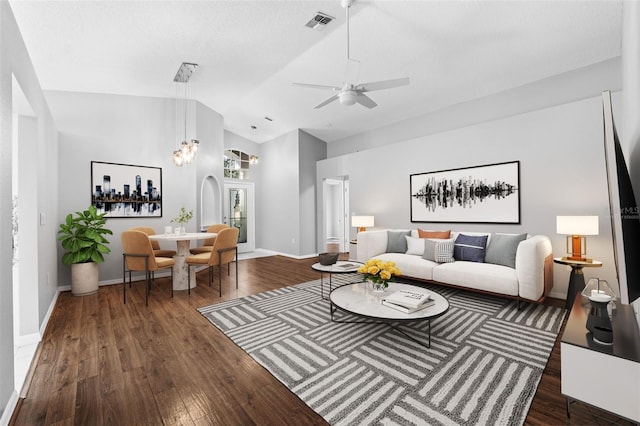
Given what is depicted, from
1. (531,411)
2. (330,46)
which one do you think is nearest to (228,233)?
(330,46)

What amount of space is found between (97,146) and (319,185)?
15.1 feet

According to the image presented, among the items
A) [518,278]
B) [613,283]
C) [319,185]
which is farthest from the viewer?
[319,185]

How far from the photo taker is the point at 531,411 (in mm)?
1631

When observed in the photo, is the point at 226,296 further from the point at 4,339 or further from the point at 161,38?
the point at 161,38

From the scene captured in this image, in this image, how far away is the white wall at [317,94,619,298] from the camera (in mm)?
3490

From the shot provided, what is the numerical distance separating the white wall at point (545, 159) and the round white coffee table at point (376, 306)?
2418mm

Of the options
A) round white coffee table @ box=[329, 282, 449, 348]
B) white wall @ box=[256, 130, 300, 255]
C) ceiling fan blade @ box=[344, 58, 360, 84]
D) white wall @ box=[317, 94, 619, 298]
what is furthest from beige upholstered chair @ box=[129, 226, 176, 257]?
white wall @ box=[317, 94, 619, 298]

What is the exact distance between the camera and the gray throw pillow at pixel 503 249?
3637 mm

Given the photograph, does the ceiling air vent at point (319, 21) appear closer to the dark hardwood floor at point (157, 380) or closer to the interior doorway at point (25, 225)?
the interior doorway at point (25, 225)

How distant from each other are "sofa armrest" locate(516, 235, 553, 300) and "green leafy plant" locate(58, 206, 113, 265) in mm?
5270

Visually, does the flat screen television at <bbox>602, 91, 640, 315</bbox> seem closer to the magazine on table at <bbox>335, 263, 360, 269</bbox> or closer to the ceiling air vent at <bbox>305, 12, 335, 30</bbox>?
the magazine on table at <bbox>335, 263, 360, 269</bbox>

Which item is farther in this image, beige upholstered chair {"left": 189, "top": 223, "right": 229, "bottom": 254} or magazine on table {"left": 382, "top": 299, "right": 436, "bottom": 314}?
beige upholstered chair {"left": 189, "top": 223, "right": 229, "bottom": 254}

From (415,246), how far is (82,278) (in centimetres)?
498

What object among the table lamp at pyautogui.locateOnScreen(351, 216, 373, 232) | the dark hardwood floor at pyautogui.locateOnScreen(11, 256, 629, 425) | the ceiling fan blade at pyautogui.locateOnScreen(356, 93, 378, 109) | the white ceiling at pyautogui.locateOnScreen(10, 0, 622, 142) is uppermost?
the white ceiling at pyautogui.locateOnScreen(10, 0, 622, 142)
